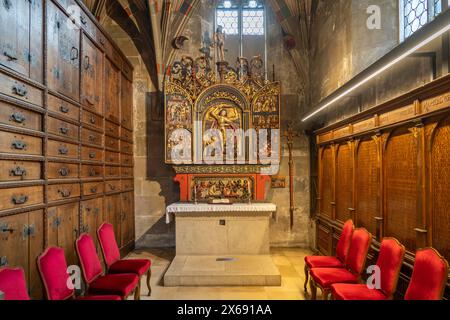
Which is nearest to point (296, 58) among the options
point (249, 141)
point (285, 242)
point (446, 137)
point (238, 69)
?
point (238, 69)

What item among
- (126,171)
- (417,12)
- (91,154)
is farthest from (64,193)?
(417,12)

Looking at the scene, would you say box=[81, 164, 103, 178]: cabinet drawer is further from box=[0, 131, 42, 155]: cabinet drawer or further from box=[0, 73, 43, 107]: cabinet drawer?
box=[0, 73, 43, 107]: cabinet drawer

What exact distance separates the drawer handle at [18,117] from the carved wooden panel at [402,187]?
4.44 metres

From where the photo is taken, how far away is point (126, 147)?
7.24 meters

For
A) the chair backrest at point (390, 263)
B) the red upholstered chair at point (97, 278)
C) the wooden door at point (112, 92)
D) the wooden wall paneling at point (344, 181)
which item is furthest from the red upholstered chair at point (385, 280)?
the wooden door at point (112, 92)

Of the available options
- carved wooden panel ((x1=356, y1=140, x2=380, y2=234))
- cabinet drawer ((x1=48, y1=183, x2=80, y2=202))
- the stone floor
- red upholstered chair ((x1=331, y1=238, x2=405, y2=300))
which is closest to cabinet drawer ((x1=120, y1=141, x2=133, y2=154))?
cabinet drawer ((x1=48, y1=183, x2=80, y2=202))

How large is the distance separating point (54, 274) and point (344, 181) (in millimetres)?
4739

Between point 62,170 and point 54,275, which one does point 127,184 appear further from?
point 54,275

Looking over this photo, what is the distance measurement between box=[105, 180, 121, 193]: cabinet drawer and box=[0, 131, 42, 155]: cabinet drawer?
2.37 m

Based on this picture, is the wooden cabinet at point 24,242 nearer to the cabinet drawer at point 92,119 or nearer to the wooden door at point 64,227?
the wooden door at point 64,227

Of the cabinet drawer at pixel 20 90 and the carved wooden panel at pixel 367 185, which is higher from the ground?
the cabinet drawer at pixel 20 90

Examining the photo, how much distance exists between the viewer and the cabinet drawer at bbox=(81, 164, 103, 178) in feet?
15.9

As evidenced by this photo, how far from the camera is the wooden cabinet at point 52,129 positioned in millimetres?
3080

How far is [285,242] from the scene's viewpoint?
7805 mm
